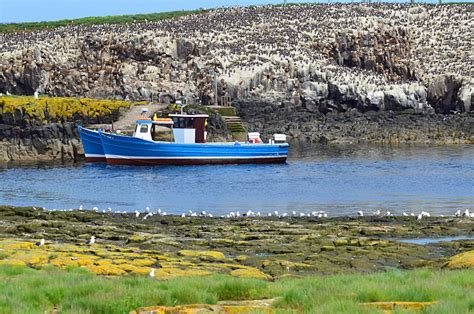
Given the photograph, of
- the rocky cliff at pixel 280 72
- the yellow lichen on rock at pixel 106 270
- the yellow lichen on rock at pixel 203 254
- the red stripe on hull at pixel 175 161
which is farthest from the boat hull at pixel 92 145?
the yellow lichen on rock at pixel 106 270

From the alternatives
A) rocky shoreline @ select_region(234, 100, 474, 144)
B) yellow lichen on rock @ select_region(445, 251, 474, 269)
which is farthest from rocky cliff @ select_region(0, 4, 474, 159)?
yellow lichen on rock @ select_region(445, 251, 474, 269)

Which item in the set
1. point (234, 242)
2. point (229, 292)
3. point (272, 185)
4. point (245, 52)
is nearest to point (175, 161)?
point (272, 185)

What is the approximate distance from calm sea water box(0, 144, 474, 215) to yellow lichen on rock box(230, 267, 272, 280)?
15467mm

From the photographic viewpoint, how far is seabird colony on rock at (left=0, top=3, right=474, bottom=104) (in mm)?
79562

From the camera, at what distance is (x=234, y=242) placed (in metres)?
22.5

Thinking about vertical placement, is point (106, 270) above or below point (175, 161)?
above

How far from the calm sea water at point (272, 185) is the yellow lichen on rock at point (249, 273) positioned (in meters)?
15.5

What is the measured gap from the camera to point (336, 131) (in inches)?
2901

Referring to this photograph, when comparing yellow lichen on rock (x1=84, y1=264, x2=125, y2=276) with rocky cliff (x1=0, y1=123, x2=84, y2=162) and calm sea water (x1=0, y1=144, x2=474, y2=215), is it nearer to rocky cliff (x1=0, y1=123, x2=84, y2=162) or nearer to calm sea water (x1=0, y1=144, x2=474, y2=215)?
calm sea water (x1=0, y1=144, x2=474, y2=215)

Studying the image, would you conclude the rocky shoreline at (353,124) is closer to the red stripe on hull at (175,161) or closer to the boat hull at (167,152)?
the red stripe on hull at (175,161)

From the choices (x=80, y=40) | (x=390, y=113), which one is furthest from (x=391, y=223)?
(x=80, y=40)

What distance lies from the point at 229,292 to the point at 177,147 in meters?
44.0

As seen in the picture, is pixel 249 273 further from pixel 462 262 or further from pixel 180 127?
pixel 180 127

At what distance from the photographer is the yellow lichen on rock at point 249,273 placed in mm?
16875
